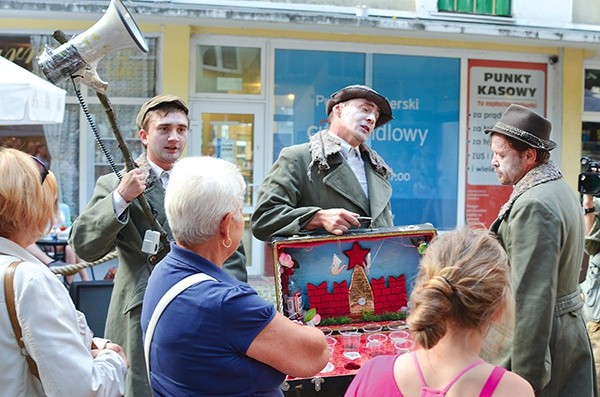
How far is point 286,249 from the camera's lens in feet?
11.2

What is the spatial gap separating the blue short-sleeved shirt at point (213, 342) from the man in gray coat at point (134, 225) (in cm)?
119

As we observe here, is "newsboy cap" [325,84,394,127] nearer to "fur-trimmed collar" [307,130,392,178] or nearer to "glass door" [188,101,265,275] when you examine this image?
"fur-trimmed collar" [307,130,392,178]

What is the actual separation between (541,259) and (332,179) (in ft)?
3.59

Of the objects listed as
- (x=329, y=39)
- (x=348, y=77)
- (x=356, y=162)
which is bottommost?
(x=356, y=162)

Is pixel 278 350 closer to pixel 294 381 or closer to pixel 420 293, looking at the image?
pixel 420 293

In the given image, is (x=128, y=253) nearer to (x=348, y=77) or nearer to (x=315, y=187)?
(x=315, y=187)

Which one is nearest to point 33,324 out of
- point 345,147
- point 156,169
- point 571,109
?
A: point 156,169

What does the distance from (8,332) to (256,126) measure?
840 centimetres

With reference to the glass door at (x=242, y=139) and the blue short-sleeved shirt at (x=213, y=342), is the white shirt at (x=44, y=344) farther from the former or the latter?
the glass door at (x=242, y=139)

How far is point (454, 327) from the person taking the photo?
74.3 inches

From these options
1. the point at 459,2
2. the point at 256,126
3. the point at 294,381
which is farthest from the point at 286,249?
the point at 459,2

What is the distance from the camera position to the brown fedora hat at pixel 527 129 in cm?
343

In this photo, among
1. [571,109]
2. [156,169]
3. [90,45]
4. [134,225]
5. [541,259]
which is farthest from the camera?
[571,109]

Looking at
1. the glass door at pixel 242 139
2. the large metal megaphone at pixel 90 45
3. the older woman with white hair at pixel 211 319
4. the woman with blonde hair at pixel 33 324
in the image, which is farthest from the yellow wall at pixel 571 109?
the woman with blonde hair at pixel 33 324
